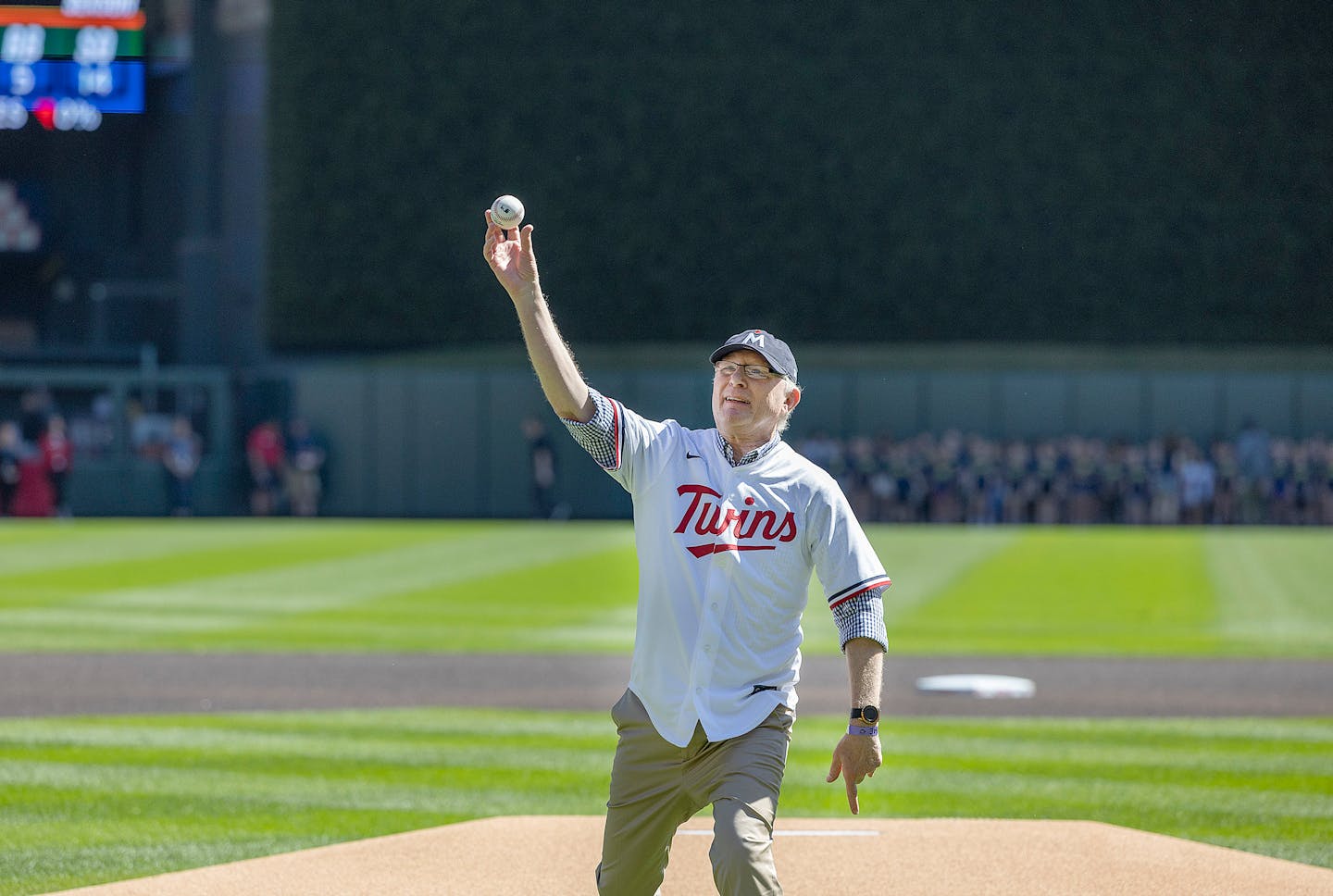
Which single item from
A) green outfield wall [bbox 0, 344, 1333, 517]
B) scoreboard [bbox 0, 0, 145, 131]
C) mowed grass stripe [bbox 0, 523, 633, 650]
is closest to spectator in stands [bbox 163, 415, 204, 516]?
green outfield wall [bbox 0, 344, 1333, 517]

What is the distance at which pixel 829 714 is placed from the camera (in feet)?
35.9

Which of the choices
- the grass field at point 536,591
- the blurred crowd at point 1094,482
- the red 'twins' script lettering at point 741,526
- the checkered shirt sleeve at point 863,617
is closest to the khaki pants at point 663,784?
the checkered shirt sleeve at point 863,617

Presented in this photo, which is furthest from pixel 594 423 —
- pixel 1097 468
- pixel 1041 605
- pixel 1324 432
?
pixel 1324 432

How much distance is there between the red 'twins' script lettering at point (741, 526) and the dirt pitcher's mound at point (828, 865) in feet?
6.21

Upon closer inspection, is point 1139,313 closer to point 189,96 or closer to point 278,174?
point 278,174

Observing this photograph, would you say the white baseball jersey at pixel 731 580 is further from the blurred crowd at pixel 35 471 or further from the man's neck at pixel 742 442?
the blurred crowd at pixel 35 471

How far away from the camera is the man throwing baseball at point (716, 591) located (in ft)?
14.8

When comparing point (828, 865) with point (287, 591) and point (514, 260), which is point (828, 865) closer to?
point (514, 260)

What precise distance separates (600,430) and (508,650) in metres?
9.92

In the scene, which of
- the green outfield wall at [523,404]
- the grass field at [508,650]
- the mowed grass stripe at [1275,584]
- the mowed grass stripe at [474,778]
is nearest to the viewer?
the mowed grass stripe at [474,778]

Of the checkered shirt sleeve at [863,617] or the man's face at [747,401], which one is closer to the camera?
the checkered shirt sleeve at [863,617]

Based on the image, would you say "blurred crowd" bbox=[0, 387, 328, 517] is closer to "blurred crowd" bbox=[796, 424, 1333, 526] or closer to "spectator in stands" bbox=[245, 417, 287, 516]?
"spectator in stands" bbox=[245, 417, 287, 516]

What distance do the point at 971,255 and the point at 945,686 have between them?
66.4 feet

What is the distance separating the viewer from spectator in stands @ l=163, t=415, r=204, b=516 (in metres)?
30.9
